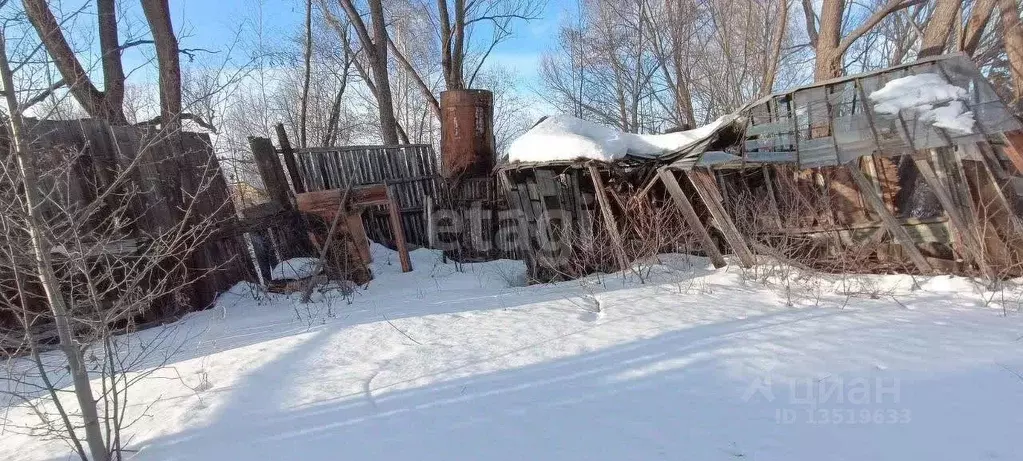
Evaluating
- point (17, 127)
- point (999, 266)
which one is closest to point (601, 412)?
point (17, 127)

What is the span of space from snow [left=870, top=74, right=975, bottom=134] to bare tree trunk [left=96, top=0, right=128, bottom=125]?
10.4 m

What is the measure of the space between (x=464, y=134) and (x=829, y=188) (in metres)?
6.44

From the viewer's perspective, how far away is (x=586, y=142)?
6738 millimetres

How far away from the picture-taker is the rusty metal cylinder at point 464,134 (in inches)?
396

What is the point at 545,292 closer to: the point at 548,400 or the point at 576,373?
→ the point at 576,373

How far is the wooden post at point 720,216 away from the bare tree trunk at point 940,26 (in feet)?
14.1

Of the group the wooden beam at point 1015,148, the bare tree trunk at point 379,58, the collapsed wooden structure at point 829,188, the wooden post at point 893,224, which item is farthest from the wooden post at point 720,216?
the bare tree trunk at point 379,58

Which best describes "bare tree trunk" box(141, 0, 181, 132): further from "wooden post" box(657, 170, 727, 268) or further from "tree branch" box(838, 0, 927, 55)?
"tree branch" box(838, 0, 927, 55)

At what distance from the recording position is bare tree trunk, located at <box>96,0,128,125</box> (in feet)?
25.6

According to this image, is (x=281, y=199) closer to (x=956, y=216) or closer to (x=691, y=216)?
(x=691, y=216)

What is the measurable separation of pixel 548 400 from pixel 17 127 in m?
2.96

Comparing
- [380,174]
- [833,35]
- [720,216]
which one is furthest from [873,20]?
[380,174]

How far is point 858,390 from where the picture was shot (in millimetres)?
2887

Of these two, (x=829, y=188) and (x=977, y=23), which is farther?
(x=977, y=23)
